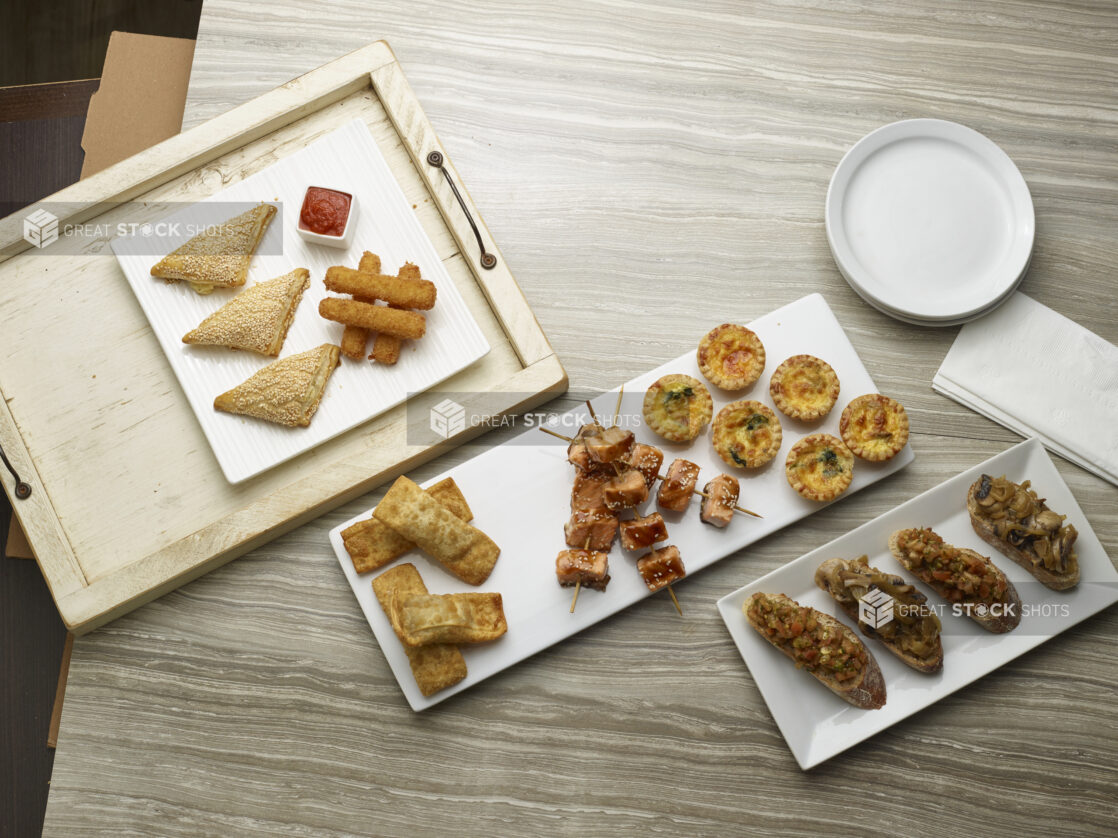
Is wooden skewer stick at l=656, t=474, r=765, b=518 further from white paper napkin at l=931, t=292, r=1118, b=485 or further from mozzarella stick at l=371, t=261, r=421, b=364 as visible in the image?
mozzarella stick at l=371, t=261, r=421, b=364

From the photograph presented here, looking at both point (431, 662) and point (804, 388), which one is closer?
point (431, 662)

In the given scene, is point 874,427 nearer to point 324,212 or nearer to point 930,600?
point 930,600

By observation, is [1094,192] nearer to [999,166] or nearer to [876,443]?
[999,166]

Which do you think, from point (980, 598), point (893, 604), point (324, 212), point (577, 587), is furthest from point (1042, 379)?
point (324, 212)

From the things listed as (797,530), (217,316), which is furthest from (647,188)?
(217,316)

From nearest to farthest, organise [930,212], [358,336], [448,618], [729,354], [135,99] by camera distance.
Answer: [448,618], [358,336], [729,354], [930,212], [135,99]
